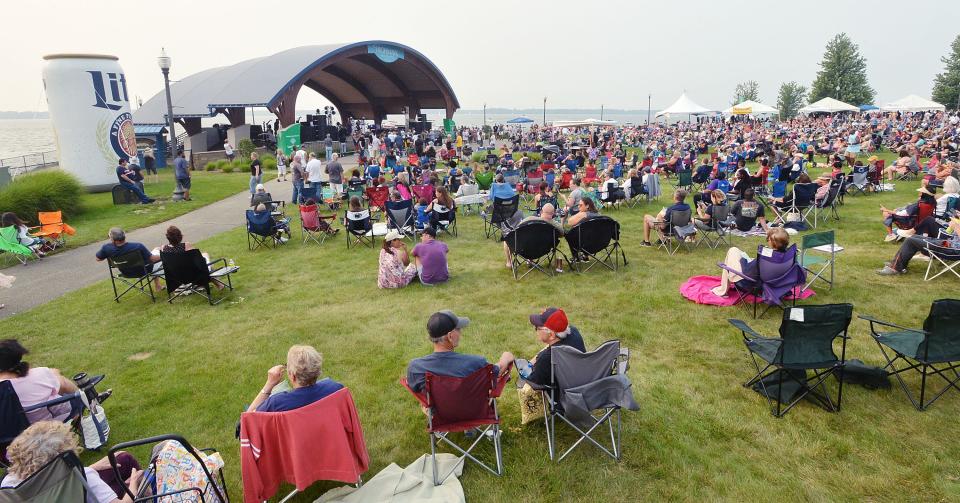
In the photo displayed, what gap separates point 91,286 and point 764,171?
49.1 ft

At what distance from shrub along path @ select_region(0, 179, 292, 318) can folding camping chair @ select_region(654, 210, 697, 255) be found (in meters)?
9.87

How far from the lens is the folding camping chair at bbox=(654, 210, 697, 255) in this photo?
29.7ft

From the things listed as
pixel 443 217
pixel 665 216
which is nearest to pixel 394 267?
pixel 443 217

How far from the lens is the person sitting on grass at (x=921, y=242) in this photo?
7484 mm

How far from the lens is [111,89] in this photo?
18.4 meters

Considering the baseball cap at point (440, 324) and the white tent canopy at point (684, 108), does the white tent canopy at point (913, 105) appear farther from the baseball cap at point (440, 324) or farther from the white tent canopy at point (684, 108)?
the baseball cap at point (440, 324)

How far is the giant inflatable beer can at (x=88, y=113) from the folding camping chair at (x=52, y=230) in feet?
25.3

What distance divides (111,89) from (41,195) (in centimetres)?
655

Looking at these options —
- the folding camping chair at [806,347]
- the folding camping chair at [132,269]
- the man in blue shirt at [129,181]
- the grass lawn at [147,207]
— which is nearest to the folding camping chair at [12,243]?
the grass lawn at [147,207]

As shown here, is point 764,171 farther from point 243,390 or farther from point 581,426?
point 243,390

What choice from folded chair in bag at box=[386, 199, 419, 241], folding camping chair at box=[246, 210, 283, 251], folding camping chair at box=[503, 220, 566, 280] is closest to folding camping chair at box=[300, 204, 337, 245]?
folding camping chair at box=[246, 210, 283, 251]

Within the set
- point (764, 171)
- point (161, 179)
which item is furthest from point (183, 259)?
point (161, 179)

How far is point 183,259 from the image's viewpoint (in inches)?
287

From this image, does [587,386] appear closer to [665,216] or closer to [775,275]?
[775,275]
